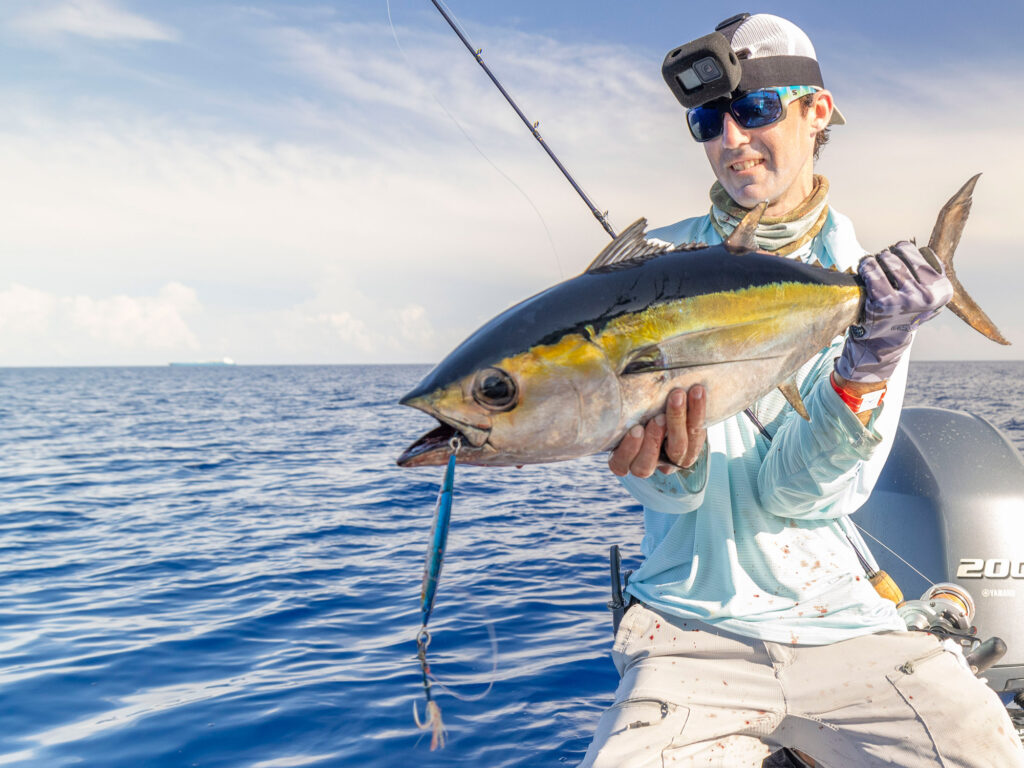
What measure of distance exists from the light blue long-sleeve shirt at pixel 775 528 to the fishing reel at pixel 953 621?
74cm

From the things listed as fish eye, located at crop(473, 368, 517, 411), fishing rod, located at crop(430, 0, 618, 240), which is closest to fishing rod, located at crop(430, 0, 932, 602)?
fishing rod, located at crop(430, 0, 618, 240)

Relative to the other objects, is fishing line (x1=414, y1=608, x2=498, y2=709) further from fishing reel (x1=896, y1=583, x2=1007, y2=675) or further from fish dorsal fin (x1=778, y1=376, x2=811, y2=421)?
fish dorsal fin (x1=778, y1=376, x2=811, y2=421)

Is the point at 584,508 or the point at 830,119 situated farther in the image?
the point at 584,508

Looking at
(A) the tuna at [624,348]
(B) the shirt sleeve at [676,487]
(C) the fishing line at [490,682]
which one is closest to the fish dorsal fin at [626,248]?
(A) the tuna at [624,348]

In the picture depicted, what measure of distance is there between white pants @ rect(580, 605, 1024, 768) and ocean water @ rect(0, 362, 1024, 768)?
2.69 meters

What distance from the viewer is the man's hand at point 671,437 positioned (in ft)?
7.73

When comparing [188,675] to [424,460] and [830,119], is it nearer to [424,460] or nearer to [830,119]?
[424,460]

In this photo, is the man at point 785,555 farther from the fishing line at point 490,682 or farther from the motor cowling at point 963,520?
the fishing line at point 490,682

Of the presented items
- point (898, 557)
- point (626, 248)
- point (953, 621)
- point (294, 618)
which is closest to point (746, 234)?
point (626, 248)

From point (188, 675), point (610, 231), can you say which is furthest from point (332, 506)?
point (610, 231)

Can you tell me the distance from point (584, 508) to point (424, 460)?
42.0ft

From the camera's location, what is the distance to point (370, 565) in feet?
35.2

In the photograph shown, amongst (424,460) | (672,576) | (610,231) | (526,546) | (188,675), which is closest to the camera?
(424,460)

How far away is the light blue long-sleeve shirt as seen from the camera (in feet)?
10.0
